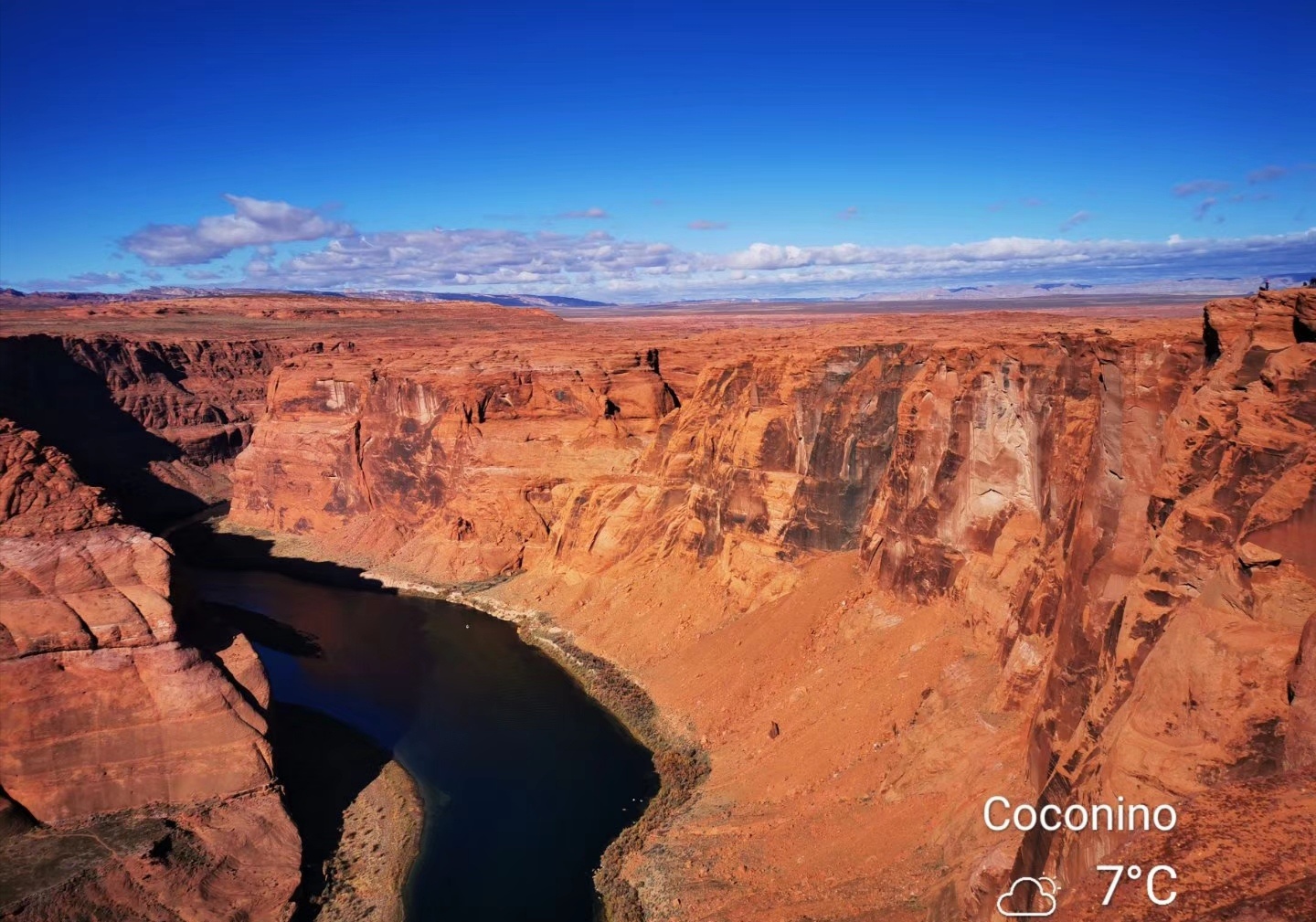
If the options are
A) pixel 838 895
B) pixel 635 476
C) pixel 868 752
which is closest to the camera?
pixel 838 895

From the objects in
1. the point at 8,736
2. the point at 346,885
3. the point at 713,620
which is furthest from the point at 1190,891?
the point at 713,620

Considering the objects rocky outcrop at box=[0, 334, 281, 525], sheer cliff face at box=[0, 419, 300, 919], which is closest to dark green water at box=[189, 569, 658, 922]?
sheer cliff face at box=[0, 419, 300, 919]

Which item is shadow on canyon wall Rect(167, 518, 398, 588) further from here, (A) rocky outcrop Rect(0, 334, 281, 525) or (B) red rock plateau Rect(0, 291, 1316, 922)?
(A) rocky outcrop Rect(0, 334, 281, 525)

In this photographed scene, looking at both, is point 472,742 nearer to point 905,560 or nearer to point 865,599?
point 865,599

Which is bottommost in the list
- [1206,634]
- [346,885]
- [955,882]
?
[346,885]

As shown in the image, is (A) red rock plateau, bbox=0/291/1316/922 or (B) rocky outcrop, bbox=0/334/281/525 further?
(B) rocky outcrop, bbox=0/334/281/525

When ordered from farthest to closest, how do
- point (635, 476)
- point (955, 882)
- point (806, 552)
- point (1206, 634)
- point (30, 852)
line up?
1. point (635, 476)
2. point (806, 552)
3. point (30, 852)
4. point (955, 882)
5. point (1206, 634)

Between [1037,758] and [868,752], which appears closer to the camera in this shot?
[1037,758]

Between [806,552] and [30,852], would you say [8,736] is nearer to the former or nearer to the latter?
[30,852]
